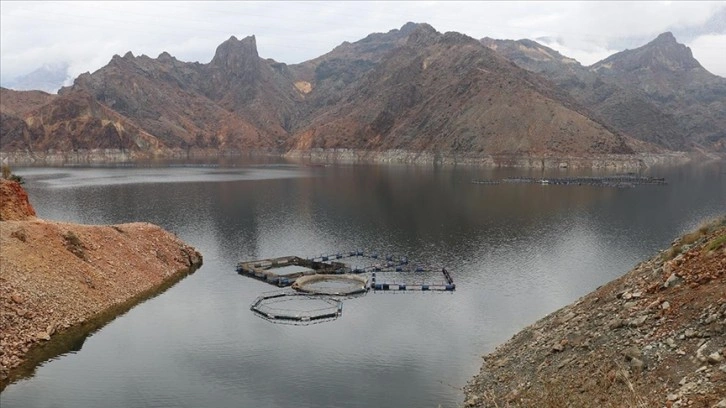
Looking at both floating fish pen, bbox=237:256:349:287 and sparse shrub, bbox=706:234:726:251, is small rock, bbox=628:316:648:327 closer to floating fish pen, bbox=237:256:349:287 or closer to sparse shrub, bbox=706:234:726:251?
sparse shrub, bbox=706:234:726:251

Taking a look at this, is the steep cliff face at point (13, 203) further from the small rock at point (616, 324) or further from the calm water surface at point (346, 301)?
the small rock at point (616, 324)

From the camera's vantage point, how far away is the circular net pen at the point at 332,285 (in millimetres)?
66375

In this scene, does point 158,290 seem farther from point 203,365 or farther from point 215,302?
point 203,365

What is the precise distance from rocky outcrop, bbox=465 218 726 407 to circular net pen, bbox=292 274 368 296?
2516cm

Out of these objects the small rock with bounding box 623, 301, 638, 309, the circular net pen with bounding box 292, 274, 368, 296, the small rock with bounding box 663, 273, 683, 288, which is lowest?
the circular net pen with bounding box 292, 274, 368, 296

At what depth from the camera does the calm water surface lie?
41.1 meters

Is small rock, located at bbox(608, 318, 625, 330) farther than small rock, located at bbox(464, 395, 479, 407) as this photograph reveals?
No

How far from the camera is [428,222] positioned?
113 metres

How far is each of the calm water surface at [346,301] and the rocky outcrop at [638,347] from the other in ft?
17.8

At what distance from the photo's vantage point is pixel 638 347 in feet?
101

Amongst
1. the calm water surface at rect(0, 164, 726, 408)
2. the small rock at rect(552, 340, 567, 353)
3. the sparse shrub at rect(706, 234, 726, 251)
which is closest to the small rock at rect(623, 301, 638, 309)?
the small rock at rect(552, 340, 567, 353)

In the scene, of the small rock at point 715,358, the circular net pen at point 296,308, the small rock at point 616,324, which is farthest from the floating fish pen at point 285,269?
the small rock at point 715,358

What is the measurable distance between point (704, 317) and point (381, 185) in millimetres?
159686

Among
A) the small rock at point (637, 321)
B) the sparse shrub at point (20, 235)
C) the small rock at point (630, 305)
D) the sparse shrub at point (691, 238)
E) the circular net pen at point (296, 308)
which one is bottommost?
the circular net pen at point (296, 308)
